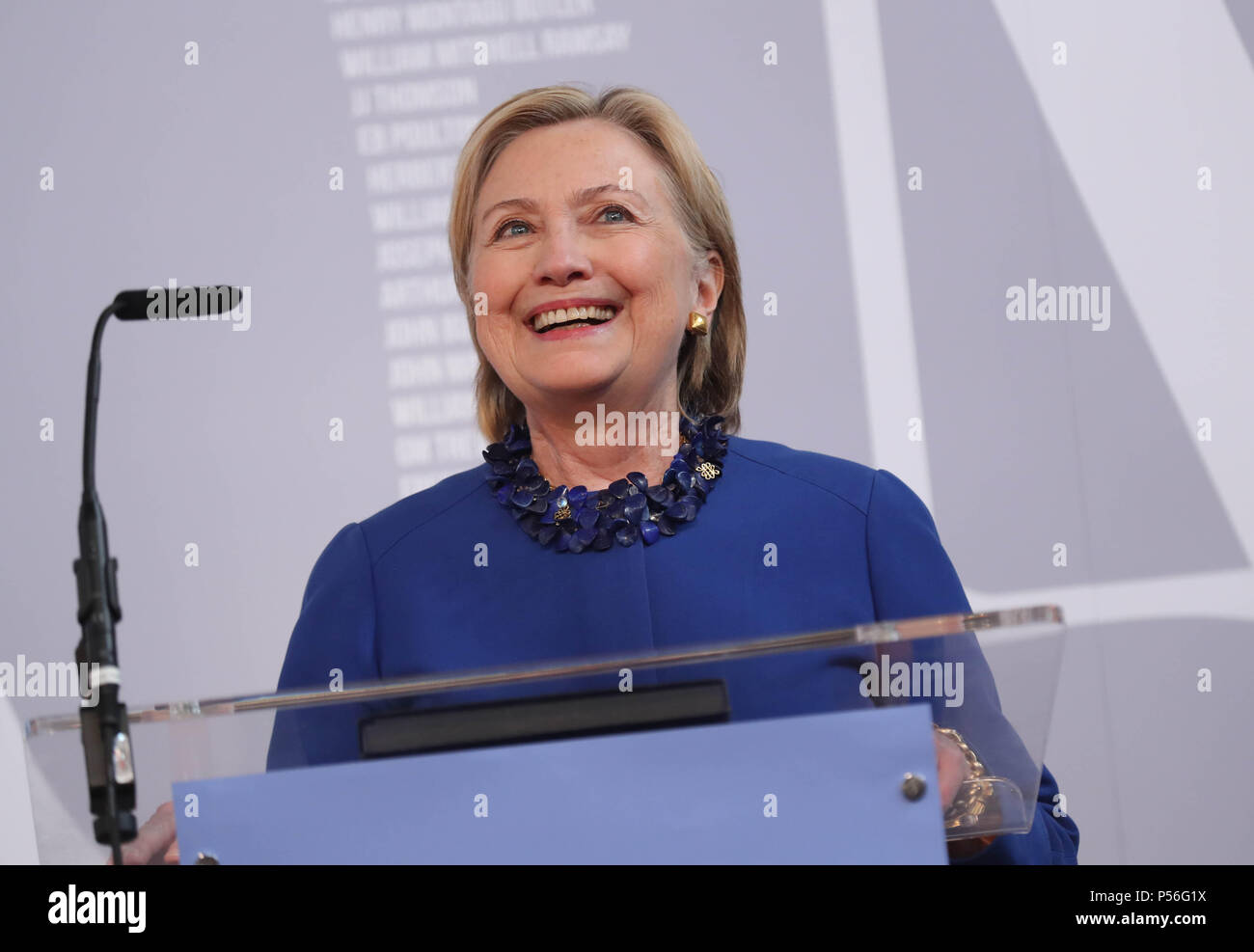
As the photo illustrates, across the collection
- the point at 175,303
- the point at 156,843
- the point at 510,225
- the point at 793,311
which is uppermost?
the point at 793,311

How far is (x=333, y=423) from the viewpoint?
278 centimetres

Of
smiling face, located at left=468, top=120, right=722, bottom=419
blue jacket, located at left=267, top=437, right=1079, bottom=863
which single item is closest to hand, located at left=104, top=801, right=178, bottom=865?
blue jacket, located at left=267, top=437, right=1079, bottom=863

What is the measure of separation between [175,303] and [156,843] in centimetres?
44

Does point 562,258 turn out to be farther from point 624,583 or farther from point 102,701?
point 102,701

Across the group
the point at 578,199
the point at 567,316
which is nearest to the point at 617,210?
the point at 578,199

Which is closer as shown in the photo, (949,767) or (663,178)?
(949,767)

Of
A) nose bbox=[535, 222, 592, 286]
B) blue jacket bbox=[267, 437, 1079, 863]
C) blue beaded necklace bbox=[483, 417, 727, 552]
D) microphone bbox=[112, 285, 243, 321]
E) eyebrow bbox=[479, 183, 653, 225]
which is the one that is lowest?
blue jacket bbox=[267, 437, 1079, 863]

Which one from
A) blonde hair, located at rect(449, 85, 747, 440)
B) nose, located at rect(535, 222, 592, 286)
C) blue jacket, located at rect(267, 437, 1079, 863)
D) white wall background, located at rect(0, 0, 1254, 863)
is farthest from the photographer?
white wall background, located at rect(0, 0, 1254, 863)

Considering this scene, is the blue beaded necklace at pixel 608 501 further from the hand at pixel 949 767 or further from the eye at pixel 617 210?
the hand at pixel 949 767

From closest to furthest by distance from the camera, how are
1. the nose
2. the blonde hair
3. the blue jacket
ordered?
the blue jacket, the nose, the blonde hair

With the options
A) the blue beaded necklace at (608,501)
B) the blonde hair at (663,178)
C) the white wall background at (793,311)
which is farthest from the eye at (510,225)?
the white wall background at (793,311)

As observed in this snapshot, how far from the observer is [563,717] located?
3.23ft

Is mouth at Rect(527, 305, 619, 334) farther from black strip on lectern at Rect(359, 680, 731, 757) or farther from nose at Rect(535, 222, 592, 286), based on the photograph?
black strip on lectern at Rect(359, 680, 731, 757)

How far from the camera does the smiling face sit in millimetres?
1754
